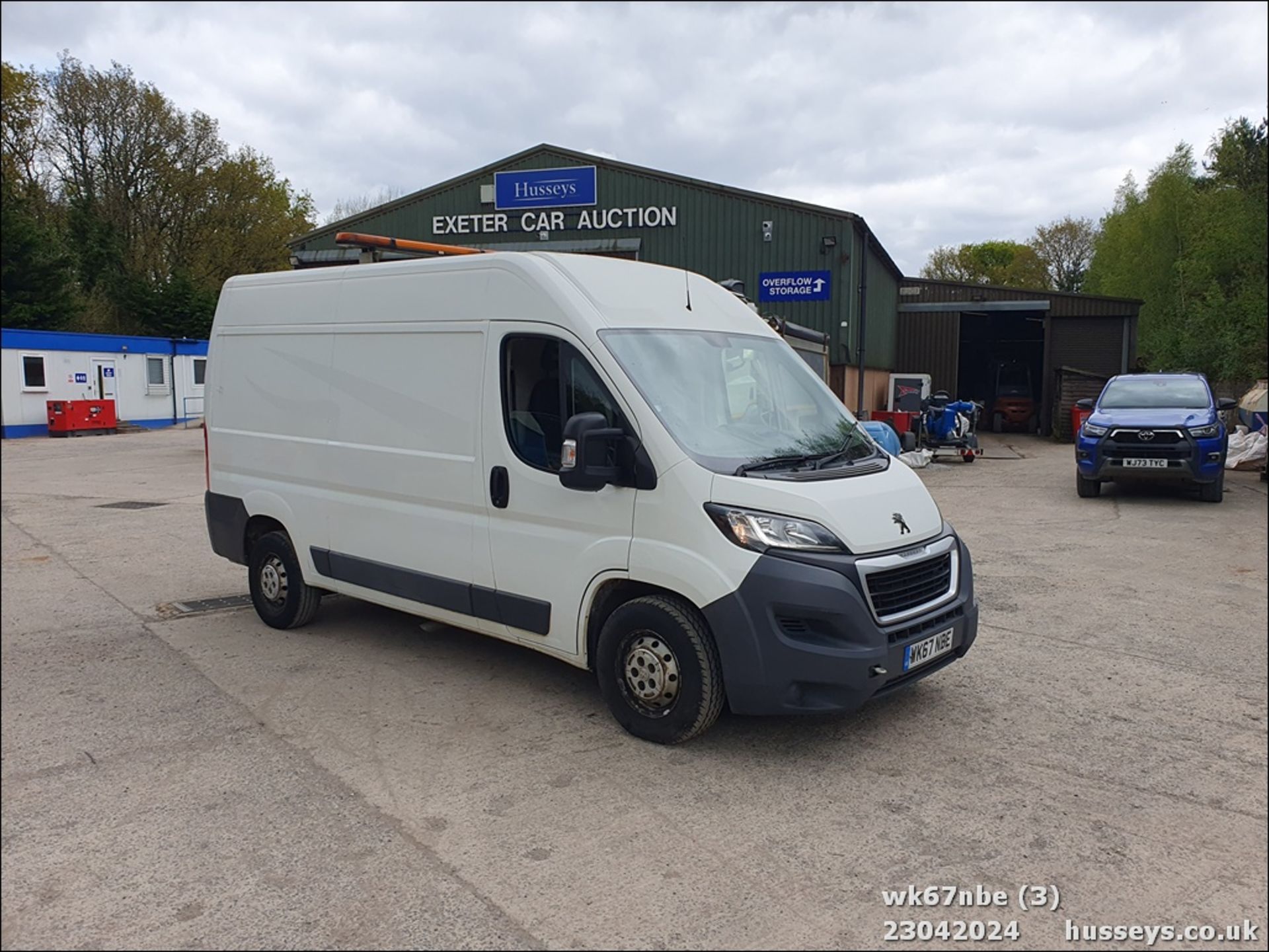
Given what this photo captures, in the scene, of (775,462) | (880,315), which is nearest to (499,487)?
(775,462)

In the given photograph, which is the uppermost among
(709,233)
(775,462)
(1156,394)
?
(709,233)

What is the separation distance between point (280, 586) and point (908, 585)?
4432 mm

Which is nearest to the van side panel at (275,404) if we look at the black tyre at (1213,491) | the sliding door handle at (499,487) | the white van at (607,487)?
the white van at (607,487)

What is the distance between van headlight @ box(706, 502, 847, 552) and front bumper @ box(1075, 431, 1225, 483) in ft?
32.3

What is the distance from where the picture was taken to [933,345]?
101 feet

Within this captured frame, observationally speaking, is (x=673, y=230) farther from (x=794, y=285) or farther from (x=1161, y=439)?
(x=1161, y=439)

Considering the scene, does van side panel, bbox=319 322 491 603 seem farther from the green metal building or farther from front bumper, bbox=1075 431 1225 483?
the green metal building

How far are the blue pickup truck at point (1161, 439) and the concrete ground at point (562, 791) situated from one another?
6155mm

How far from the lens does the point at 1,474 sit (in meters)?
1.70

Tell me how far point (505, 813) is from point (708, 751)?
108 centimetres

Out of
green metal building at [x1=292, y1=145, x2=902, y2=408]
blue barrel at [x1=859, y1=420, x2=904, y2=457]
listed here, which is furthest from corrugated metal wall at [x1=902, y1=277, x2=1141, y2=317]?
blue barrel at [x1=859, y1=420, x2=904, y2=457]

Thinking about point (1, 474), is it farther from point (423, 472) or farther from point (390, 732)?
point (423, 472)

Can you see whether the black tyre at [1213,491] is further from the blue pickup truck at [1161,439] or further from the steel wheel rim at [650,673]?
the steel wheel rim at [650,673]

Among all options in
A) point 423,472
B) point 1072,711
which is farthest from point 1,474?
point 1072,711
